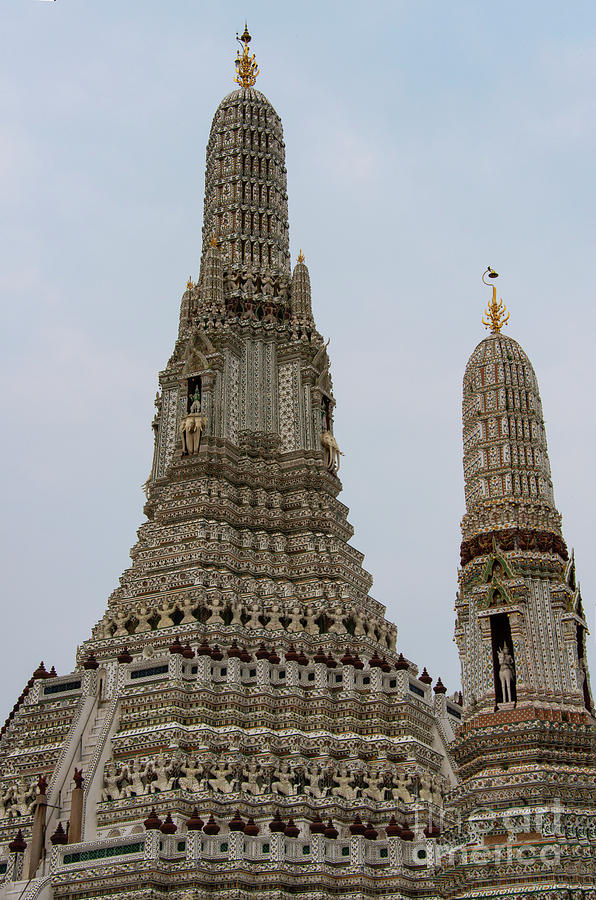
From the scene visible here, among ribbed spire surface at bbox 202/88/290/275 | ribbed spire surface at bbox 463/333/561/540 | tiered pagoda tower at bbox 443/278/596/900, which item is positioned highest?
ribbed spire surface at bbox 202/88/290/275

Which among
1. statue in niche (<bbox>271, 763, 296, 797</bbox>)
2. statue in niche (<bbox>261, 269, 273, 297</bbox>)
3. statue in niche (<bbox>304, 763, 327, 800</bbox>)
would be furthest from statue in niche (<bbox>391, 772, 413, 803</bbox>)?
statue in niche (<bbox>261, 269, 273, 297</bbox>)

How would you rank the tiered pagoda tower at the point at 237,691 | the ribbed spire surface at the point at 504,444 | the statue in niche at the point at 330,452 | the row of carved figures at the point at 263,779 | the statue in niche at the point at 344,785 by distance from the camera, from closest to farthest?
the ribbed spire surface at the point at 504,444, the tiered pagoda tower at the point at 237,691, the row of carved figures at the point at 263,779, the statue in niche at the point at 344,785, the statue in niche at the point at 330,452

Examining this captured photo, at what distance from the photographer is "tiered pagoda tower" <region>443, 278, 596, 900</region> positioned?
1099 inches

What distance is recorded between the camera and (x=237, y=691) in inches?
1550

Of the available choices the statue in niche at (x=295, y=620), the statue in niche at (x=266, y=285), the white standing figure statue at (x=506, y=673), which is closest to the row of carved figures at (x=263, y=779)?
the statue in niche at (x=295, y=620)

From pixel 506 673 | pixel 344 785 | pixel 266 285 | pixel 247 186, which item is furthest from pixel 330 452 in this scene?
pixel 506 673

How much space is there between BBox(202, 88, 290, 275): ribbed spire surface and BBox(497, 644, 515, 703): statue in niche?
28.3m

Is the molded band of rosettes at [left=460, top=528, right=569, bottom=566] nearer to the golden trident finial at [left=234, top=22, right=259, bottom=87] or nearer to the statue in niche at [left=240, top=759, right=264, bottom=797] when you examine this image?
the statue in niche at [left=240, top=759, right=264, bottom=797]

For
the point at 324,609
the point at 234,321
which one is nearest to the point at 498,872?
the point at 324,609

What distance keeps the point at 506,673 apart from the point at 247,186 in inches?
1278

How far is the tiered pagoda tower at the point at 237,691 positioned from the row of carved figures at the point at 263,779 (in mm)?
64

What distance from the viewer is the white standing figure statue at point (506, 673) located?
30.2 metres

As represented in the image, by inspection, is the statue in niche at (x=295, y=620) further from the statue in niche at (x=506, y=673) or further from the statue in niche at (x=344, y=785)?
the statue in niche at (x=506, y=673)

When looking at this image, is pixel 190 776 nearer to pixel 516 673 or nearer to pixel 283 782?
pixel 283 782
